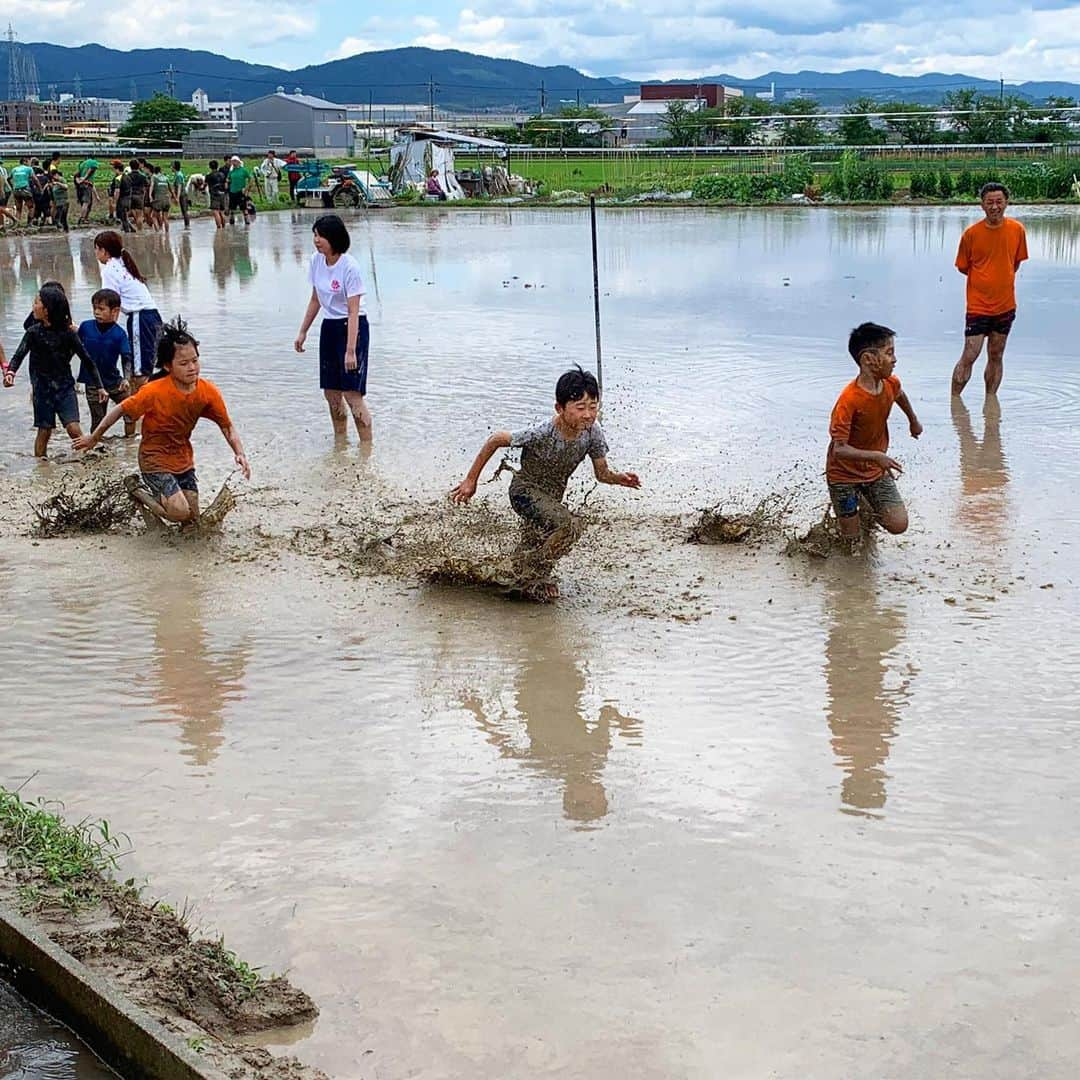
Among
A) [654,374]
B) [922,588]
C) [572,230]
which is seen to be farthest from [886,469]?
[572,230]

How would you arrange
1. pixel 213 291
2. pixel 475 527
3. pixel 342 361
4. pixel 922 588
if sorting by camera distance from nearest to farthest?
pixel 922 588 → pixel 475 527 → pixel 342 361 → pixel 213 291

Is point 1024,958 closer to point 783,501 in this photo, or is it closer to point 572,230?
point 783,501

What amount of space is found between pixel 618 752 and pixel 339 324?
5.84 meters

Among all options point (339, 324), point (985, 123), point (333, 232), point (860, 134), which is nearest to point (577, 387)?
point (333, 232)

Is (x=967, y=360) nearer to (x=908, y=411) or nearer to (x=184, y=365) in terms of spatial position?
(x=908, y=411)

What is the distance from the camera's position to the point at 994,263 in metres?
12.0

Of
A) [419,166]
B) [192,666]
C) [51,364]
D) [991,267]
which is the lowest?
[192,666]

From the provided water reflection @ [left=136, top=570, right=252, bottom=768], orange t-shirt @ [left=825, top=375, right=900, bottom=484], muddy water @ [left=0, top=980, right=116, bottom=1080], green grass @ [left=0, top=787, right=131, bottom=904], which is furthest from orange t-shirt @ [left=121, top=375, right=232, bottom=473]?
muddy water @ [left=0, top=980, right=116, bottom=1080]

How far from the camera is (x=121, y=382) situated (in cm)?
1151

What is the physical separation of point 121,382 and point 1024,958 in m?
8.93

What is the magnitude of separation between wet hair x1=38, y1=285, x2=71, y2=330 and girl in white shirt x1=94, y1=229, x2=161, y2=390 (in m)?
0.99

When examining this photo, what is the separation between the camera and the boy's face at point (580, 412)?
716 centimetres

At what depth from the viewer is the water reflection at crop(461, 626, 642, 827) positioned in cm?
549

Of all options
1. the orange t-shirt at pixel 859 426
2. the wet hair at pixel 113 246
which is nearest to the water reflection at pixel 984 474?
the orange t-shirt at pixel 859 426
